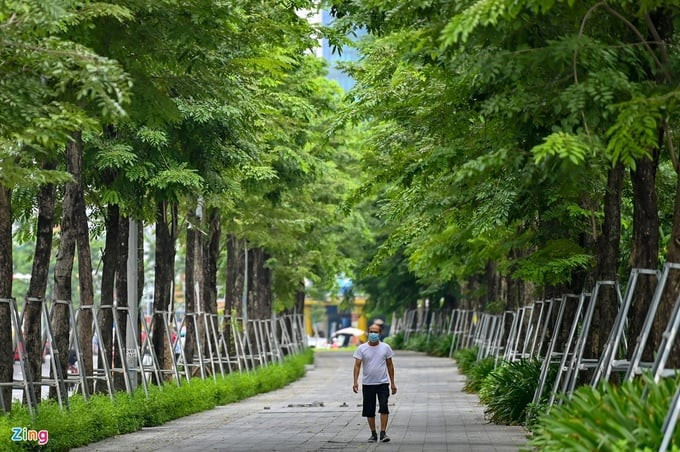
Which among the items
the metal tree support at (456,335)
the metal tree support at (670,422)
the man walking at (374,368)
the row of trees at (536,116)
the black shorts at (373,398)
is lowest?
the metal tree support at (670,422)

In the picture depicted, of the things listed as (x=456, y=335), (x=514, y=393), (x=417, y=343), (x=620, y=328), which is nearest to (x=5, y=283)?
(x=620, y=328)

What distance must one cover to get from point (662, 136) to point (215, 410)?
1693 cm

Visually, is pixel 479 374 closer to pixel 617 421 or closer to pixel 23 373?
pixel 23 373

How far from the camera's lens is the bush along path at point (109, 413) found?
56.3 feet

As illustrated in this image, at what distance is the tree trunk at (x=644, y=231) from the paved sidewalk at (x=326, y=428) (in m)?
3.41

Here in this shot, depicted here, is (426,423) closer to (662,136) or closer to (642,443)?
(662,136)

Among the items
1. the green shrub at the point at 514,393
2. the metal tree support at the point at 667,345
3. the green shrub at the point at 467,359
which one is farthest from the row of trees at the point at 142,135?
the green shrub at the point at 467,359

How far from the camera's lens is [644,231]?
659 inches

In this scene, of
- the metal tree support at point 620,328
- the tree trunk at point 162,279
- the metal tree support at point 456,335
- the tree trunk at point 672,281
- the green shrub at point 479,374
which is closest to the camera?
the tree trunk at point 672,281

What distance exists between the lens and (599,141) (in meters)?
12.6

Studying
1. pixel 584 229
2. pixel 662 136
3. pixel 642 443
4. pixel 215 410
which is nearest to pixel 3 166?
pixel 642 443

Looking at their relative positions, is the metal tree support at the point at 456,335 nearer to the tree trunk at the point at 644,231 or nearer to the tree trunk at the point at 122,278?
the tree trunk at the point at 122,278

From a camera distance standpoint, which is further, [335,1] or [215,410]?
[215,410]

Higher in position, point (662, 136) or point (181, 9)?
point (181, 9)
